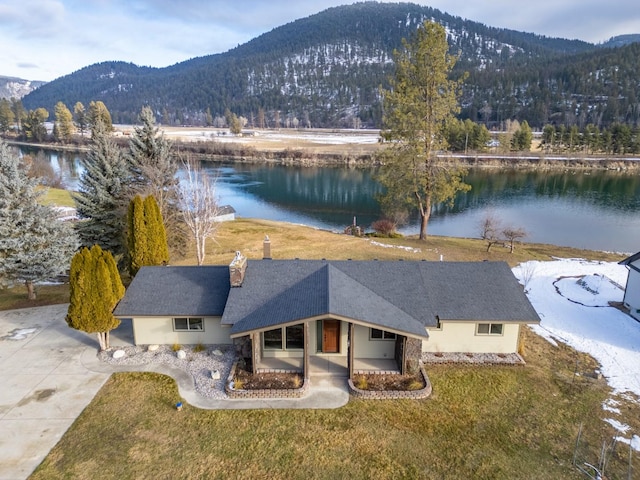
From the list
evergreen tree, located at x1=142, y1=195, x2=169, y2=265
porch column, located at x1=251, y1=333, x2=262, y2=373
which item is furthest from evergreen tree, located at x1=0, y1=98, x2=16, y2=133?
porch column, located at x1=251, y1=333, x2=262, y2=373

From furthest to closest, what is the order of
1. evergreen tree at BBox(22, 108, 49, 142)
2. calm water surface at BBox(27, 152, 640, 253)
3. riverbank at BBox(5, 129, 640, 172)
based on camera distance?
evergreen tree at BBox(22, 108, 49, 142) < riverbank at BBox(5, 129, 640, 172) < calm water surface at BBox(27, 152, 640, 253)

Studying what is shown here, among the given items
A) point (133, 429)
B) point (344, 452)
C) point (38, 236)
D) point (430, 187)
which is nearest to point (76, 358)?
point (133, 429)

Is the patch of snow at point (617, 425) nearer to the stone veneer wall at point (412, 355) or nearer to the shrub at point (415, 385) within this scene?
the shrub at point (415, 385)

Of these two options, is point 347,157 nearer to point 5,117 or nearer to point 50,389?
point 50,389

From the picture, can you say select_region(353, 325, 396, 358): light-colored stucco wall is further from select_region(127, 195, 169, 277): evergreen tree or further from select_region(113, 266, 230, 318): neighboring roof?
select_region(127, 195, 169, 277): evergreen tree

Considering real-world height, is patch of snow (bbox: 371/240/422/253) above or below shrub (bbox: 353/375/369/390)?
above

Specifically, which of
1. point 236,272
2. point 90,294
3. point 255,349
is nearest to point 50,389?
point 90,294

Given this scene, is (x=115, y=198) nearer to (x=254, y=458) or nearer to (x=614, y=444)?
(x=254, y=458)
